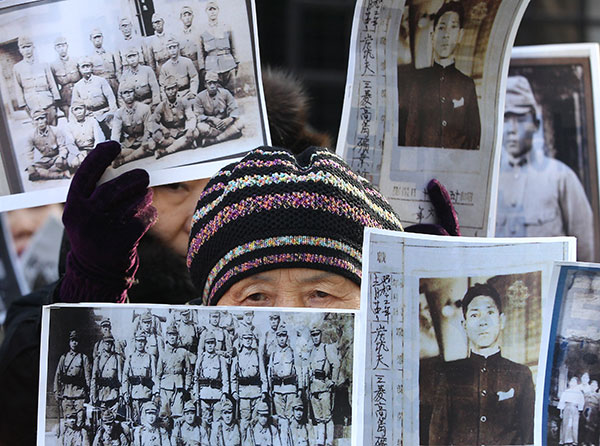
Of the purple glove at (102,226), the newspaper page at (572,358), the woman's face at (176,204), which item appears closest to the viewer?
the newspaper page at (572,358)

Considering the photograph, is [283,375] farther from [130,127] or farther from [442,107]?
[442,107]

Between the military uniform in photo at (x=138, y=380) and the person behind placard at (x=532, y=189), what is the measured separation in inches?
45.2

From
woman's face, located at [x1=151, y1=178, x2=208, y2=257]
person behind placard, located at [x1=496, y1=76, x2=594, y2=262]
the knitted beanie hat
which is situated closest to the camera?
the knitted beanie hat

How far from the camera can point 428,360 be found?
1266mm

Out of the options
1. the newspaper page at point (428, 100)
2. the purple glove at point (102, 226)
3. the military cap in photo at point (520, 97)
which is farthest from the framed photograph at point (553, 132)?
the purple glove at point (102, 226)

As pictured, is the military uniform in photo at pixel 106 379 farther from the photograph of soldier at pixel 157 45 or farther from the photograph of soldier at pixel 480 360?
the photograph of soldier at pixel 157 45

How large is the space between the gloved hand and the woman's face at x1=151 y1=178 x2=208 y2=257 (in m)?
0.44

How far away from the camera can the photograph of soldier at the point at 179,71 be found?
67.2 inches

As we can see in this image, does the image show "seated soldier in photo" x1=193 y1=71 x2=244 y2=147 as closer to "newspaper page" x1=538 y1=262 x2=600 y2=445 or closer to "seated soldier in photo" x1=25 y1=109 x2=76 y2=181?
"seated soldier in photo" x1=25 y1=109 x2=76 y2=181

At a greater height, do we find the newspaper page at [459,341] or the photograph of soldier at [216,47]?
the photograph of soldier at [216,47]

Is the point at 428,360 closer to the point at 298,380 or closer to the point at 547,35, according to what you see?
the point at 298,380

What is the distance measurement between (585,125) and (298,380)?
1.28m

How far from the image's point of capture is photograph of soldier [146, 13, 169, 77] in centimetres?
171

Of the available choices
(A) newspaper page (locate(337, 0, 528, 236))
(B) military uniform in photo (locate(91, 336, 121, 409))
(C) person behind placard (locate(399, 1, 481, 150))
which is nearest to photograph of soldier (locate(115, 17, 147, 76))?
(A) newspaper page (locate(337, 0, 528, 236))
